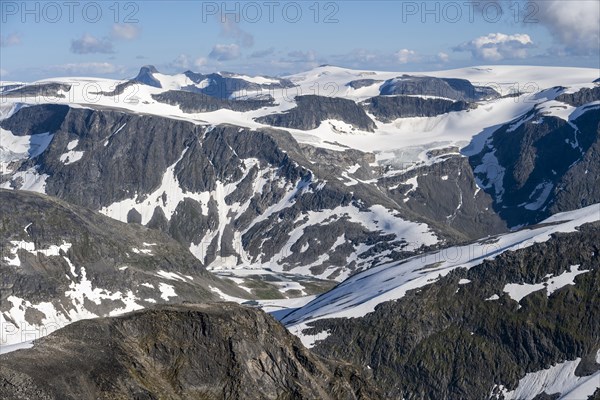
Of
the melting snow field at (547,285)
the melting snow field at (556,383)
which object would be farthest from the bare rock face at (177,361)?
the melting snow field at (547,285)

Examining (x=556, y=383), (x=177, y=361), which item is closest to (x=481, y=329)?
(x=556, y=383)

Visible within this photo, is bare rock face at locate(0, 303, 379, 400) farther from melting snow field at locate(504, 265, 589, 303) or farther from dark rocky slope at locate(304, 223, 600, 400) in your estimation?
melting snow field at locate(504, 265, 589, 303)

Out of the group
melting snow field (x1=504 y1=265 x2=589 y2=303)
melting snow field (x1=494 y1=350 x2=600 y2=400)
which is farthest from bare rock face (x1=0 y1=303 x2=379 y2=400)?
melting snow field (x1=504 y1=265 x2=589 y2=303)

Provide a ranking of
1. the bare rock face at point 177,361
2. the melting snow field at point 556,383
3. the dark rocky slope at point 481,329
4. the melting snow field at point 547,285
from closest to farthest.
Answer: the bare rock face at point 177,361 → the melting snow field at point 556,383 → the dark rocky slope at point 481,329 → the melting snow field at point 547,285

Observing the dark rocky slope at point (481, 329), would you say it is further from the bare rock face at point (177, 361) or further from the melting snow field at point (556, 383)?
the bare rock face at point (177, 361)

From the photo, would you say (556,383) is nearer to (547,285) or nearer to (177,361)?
(547,285)
